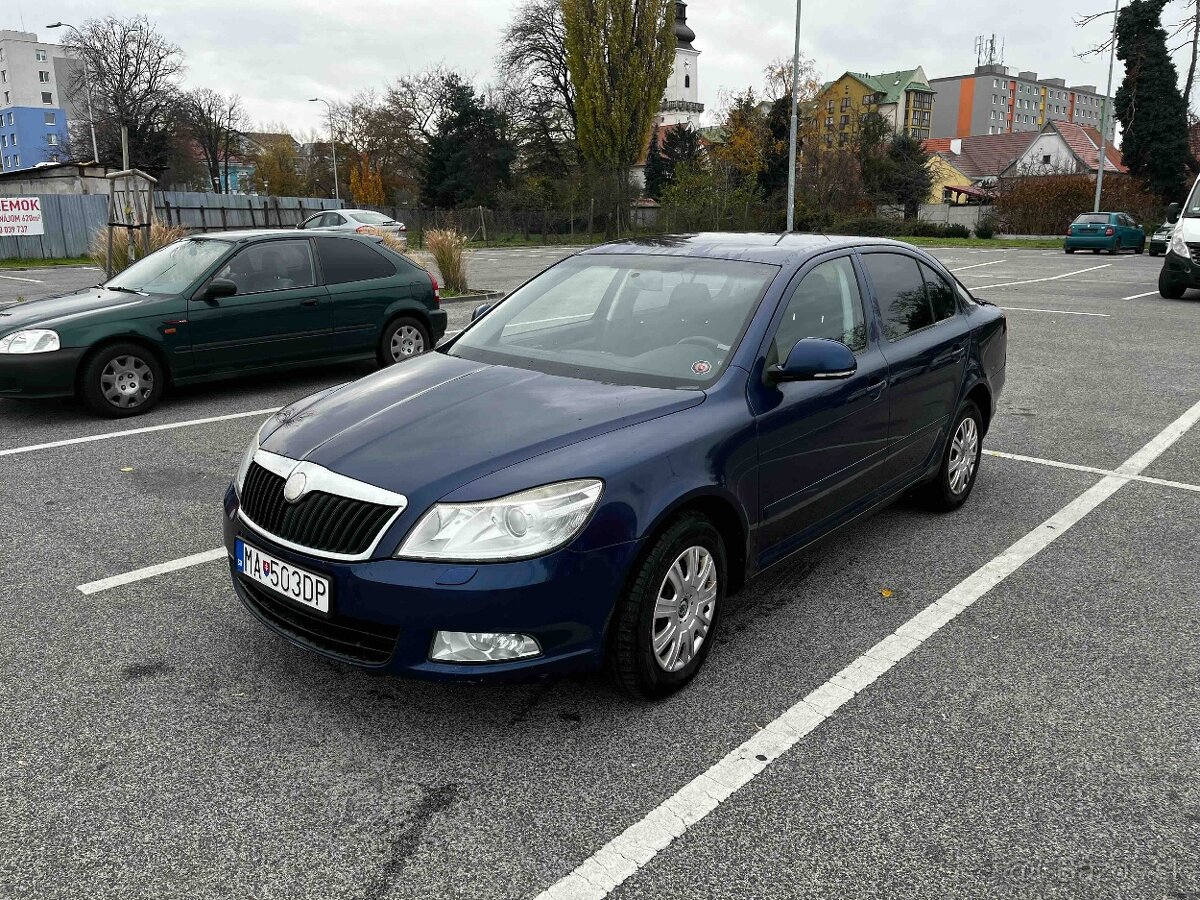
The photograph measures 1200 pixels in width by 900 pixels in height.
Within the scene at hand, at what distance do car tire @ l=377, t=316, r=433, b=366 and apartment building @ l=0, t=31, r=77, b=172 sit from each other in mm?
124042

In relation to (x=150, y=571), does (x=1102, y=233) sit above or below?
above

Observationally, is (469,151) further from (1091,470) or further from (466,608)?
(466,608)

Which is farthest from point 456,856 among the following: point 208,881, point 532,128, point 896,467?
point 532,128

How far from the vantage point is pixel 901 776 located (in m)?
2.99

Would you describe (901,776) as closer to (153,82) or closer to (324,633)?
(324,633)

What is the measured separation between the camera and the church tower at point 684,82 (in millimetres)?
104750

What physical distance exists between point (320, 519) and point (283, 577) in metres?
0.26

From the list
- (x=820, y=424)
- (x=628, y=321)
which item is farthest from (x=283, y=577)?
(x=820, y=424)

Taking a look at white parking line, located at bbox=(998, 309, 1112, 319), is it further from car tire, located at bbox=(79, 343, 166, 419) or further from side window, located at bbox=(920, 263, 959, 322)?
car tire, located at bbox=(79, 343, 166, 419)

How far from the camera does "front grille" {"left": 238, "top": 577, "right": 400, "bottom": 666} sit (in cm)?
303

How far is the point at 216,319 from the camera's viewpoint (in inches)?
320

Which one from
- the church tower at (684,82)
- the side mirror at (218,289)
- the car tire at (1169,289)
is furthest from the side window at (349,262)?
the church tower at (684,82)

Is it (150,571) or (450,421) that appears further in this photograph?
(150,571)

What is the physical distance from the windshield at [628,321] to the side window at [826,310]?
0.54 feet
